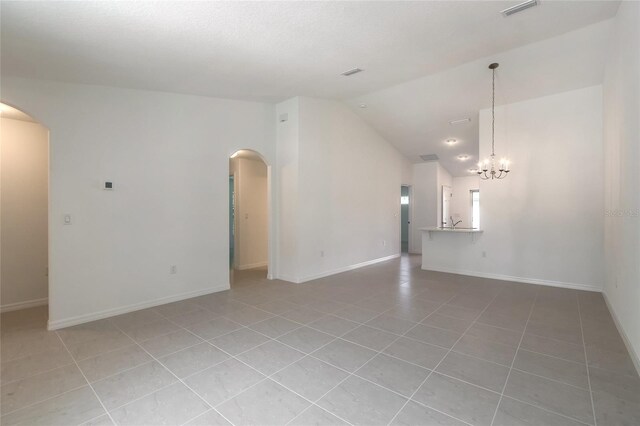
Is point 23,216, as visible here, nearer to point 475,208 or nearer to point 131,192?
point 131,192

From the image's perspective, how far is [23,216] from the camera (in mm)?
4203

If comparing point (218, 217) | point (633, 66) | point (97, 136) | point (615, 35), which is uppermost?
point (615, 35)

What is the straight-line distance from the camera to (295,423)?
6.05 ft

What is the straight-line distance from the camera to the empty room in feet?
7.38

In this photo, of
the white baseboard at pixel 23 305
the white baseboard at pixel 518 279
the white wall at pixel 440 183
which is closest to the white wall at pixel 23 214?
the white baseboard at pixel 23 305

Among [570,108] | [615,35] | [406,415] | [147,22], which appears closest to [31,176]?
[147,22]

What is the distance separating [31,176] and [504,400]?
609 cm

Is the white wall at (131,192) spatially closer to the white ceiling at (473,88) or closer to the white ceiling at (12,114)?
the white ceiling at (12,114)

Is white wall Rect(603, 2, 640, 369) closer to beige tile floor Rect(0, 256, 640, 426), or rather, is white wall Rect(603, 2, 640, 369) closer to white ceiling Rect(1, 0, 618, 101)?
beige tile floor Rect(0, 256, 640, 426)

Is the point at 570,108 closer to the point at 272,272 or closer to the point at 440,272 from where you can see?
the point at 440,272

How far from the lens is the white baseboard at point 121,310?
134 inches

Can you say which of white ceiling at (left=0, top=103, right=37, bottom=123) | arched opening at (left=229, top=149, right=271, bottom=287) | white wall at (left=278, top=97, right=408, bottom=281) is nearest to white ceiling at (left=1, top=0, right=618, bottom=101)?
white ceiling at (left=0, top=103, right=37, bottom=123)

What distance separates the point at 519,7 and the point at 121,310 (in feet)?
18.5

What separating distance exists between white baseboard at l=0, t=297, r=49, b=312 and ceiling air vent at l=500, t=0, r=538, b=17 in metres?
6.84
